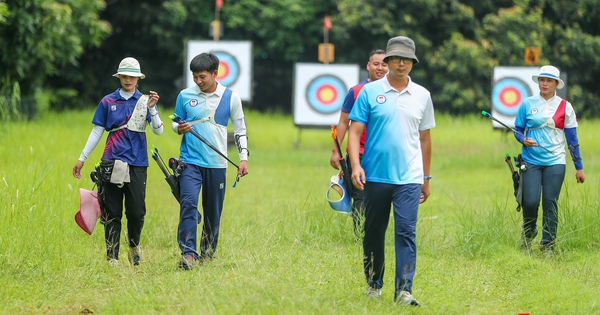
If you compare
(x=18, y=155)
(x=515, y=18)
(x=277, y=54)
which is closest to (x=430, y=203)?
(x=18, y=155)

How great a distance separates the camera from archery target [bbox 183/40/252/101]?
21.4m

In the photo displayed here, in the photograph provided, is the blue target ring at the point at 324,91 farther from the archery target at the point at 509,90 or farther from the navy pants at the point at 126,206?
the navy pants at the point at 126,206

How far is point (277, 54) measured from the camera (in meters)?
34.1

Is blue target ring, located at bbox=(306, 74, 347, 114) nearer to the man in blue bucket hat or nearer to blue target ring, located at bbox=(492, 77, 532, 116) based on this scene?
blue target ring, located at bbox=(492, 77, 532, 116)

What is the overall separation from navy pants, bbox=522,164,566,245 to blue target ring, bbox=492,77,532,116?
10.8 meters

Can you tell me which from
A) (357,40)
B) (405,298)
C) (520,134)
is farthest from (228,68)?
(405,298)

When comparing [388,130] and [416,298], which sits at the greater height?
[388,130]

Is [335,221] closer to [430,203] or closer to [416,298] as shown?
[416,298]

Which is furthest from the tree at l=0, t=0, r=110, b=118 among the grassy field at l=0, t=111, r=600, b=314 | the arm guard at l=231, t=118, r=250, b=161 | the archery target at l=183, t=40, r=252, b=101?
the arm guard at l=231, t=118, r=250, b=161

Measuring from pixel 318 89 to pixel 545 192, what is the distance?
1268 cm

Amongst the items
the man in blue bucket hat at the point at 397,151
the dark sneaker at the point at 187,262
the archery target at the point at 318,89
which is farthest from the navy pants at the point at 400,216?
the archery target at the point at 318,89

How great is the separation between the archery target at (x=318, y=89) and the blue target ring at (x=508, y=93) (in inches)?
111

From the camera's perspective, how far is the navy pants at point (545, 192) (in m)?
9.15

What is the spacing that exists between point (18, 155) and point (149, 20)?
20.8m
